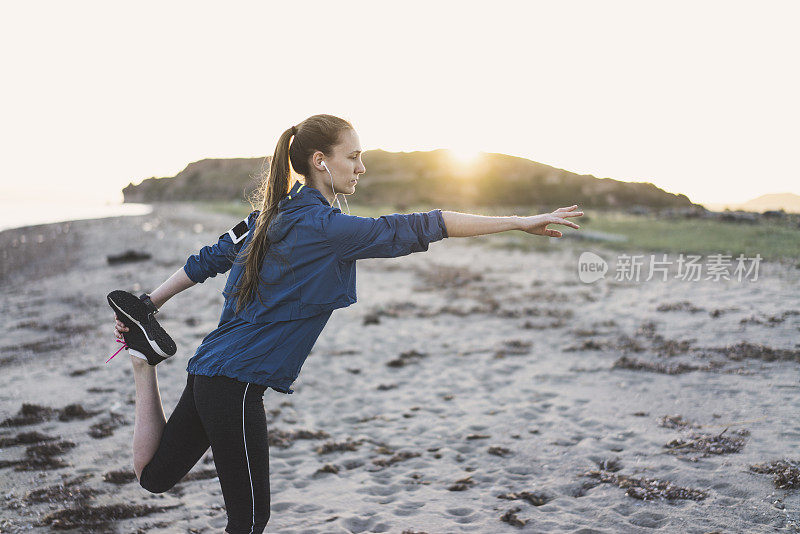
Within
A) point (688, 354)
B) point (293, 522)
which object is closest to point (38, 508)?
point (293, 522)

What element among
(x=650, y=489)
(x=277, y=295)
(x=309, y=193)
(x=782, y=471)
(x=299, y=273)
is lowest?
(x=650, y=489)

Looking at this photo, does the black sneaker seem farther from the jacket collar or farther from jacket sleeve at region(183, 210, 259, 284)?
the jacket collar

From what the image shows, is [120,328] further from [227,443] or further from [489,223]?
[489,223]

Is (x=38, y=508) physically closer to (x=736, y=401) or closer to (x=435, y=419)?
(x=435, y=419)

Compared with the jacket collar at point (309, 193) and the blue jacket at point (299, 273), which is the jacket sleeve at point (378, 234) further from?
the jacket collar at point (309, 193)

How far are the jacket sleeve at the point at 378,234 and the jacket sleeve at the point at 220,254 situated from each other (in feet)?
1.91

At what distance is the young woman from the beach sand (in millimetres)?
1942

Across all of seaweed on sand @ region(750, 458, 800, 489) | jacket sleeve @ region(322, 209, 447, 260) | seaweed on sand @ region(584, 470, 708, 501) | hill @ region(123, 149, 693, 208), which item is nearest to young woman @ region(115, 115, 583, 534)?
jacket sleeve @ region(322, 209, 447, 260)

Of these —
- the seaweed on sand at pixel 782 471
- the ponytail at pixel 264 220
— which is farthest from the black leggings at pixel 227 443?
the seaweed on sand at pixel 782 471

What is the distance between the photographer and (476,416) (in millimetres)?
6891

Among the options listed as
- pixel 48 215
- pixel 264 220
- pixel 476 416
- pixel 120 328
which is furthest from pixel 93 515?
pixel 48 215

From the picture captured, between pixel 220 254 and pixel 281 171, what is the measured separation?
572 mm

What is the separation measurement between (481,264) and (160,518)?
46.5 feet

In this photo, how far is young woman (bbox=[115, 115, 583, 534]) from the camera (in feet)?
8.77
